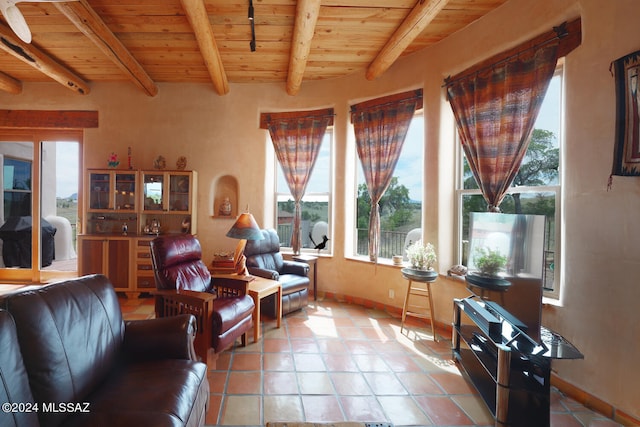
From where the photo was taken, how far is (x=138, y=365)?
5.12 ft

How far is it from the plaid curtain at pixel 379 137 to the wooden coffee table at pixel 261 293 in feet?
4.57

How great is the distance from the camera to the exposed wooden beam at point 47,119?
4.30m

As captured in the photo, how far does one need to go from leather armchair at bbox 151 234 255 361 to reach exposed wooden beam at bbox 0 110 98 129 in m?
3.17

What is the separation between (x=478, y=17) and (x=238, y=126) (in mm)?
3315

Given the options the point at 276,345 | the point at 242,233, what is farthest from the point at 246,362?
the point at 242,233

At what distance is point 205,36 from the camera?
284cm

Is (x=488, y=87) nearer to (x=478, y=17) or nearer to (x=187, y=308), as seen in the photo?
(x=478, y=17)

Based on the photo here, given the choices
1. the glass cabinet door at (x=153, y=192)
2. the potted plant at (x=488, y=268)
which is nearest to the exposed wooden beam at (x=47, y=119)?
the glass cabinet door at (x=153, y=192)

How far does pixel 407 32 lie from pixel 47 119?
523 centimetres

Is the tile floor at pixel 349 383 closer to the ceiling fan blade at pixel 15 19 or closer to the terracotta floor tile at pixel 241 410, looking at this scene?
the terracotta floor tile at pixel 241 410

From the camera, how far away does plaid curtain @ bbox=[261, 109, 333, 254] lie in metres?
4.20

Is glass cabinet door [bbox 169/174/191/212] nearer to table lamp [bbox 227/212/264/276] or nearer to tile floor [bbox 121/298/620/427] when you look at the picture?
table lamp [bbox 227/212/264/276]

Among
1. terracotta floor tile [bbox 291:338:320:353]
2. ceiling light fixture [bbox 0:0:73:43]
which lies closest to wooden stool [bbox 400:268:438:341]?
terracotta floor tile [bbox 291:338:320:353]

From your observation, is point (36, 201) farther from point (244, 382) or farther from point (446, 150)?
point (446, 150)
